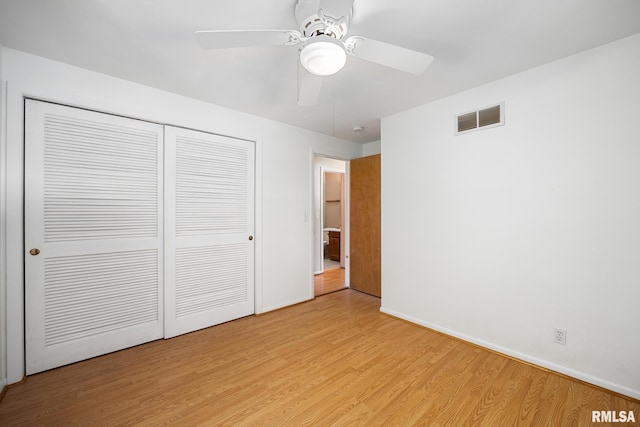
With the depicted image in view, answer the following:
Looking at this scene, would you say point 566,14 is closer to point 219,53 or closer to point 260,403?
point 219,53

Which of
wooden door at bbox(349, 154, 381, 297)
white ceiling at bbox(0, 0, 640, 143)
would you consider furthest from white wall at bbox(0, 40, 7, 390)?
wooden door at bbox(349, 154, 381, 297)

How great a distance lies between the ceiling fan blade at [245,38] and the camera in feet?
4.11

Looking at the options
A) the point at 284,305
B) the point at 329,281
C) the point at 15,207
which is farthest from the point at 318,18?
the point at 329,281

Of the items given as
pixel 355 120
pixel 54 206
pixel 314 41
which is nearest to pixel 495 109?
pixel 355 120

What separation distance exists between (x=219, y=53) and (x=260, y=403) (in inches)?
94.6

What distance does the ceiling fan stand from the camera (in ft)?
4.10

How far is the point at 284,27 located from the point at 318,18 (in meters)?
0.38

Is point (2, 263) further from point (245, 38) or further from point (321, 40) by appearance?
point (321, 40)

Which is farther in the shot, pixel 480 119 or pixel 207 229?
pixel 207 229

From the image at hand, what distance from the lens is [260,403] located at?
168cm

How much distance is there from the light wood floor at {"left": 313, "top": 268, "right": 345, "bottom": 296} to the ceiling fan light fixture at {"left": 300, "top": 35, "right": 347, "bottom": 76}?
3.21 meters

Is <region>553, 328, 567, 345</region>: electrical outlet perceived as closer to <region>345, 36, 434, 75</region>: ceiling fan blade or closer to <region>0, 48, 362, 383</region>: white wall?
<region>345, 36, 434, 75</region>: ceiling fan blade

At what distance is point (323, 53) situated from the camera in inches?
49.9

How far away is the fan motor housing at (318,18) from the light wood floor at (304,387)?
2180mm
